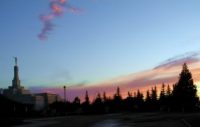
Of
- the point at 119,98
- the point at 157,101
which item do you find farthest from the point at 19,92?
the point at 157,101

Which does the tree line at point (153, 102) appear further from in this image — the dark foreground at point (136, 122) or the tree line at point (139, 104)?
the dark foreground at point (136, 122)

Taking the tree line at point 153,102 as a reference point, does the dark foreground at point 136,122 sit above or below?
below

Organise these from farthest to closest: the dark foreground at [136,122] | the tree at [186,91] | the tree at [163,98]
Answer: the tree at [163,98] < the tree at [186,91] < the dark foreground at [136,122]

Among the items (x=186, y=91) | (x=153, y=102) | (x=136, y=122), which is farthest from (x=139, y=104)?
(x=136, y=122)

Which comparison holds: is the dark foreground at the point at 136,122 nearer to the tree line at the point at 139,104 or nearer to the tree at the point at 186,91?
the tree line at the point at 139,104

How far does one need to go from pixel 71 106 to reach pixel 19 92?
43642mm

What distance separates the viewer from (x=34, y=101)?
197500 millimetres

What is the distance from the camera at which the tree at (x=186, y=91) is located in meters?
119

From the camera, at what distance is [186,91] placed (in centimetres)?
11962

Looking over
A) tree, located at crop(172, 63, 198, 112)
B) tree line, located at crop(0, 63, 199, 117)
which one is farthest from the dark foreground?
tree, located at crop(172, 63, 198, 112)

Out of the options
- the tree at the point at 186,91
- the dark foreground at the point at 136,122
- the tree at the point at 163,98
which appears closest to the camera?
the dark foreground at the point at 136,122

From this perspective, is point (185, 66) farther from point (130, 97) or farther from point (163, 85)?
point (130, 97)

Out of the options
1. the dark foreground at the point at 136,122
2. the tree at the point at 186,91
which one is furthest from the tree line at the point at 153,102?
the dark foreground at the point at 136,122

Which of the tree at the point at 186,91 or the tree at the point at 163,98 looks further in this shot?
the tree at the point at 163,98
